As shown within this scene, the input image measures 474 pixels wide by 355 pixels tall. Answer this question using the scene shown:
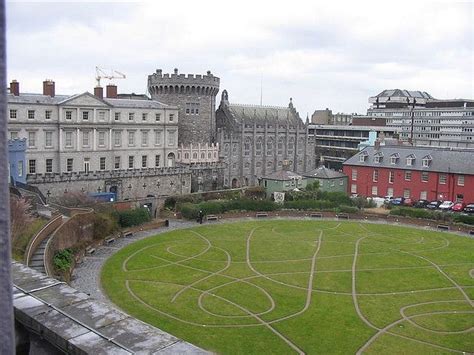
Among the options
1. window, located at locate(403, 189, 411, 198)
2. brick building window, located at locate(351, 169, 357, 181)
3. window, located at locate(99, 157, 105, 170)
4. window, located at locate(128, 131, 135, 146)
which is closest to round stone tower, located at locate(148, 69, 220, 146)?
window, located at locate(128, 131, 135, 146)

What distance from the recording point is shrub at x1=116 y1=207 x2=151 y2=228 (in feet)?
138

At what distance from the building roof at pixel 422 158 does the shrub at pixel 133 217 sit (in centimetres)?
3171

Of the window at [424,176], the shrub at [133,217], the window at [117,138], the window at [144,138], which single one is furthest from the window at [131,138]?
the window at [424,176]

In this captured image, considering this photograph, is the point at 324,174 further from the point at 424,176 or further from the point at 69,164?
the point at 69,164

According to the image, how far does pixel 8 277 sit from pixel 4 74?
5.36 feet

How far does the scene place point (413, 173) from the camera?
194ft

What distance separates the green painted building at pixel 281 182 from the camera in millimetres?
60906

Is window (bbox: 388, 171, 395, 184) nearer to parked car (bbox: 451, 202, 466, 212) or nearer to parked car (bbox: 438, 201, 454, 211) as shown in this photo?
parked car (bbox: 438, 201, 454, 211)

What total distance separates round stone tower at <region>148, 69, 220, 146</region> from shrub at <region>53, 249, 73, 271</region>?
38.2m

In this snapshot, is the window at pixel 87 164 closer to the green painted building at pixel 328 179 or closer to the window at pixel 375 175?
the green painted building at pixel 328 179

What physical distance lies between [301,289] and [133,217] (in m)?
19.4

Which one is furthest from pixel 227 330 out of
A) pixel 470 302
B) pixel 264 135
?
pixel 264 135

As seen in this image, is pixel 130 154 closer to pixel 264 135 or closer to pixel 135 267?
pixel 264 135

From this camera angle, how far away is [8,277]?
13.5 feet
